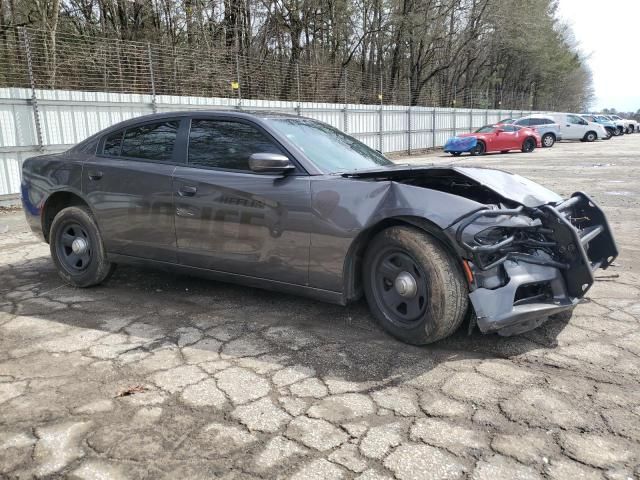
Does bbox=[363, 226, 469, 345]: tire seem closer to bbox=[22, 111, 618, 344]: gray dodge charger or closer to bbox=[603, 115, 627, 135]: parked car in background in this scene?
bbox=[22, 111, 618, 344]: gray dodge charger

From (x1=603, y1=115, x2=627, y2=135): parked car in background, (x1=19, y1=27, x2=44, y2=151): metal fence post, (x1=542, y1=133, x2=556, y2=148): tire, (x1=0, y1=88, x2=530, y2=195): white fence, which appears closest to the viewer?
Answer: (x1=0, y1=88, x2=530, y2=195): white fence

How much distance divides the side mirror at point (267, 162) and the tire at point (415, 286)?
795 mm

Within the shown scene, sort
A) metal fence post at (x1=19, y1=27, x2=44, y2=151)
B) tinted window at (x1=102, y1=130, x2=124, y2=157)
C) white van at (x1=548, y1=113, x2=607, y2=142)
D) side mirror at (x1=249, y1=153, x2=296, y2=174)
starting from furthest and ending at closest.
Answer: white van at (x1=548, y1=113, x2=607, y2=142) → metal fence post at (x1=19, y1=27, x2=44, y2=151) → tinted window at (x1=102, y1=130, x2=124, y2=157) → side mirror at (x1=249, y1=153, x2=296, y2=174)

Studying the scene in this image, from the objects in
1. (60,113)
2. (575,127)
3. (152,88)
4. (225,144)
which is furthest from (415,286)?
(575,127)

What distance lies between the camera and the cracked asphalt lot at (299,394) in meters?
2.18

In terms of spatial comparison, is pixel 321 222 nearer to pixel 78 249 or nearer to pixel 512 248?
pixel 512 248

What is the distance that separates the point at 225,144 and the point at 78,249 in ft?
5.79

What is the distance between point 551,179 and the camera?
11.8m

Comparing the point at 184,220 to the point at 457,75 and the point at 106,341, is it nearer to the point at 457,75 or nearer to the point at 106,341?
the point at 106,341

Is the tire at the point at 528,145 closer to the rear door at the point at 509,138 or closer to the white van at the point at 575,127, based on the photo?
the rear door at the point at 509,138

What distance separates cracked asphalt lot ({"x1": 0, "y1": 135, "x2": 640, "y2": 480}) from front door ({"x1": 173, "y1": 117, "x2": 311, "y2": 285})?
442 mm

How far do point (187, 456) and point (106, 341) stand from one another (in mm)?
1549

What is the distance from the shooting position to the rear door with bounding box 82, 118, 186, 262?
412cm

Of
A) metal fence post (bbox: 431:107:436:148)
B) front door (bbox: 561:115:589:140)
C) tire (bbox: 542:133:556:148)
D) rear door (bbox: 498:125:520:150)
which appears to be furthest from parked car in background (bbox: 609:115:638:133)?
rear door (bbox: 498:125:520:150)
